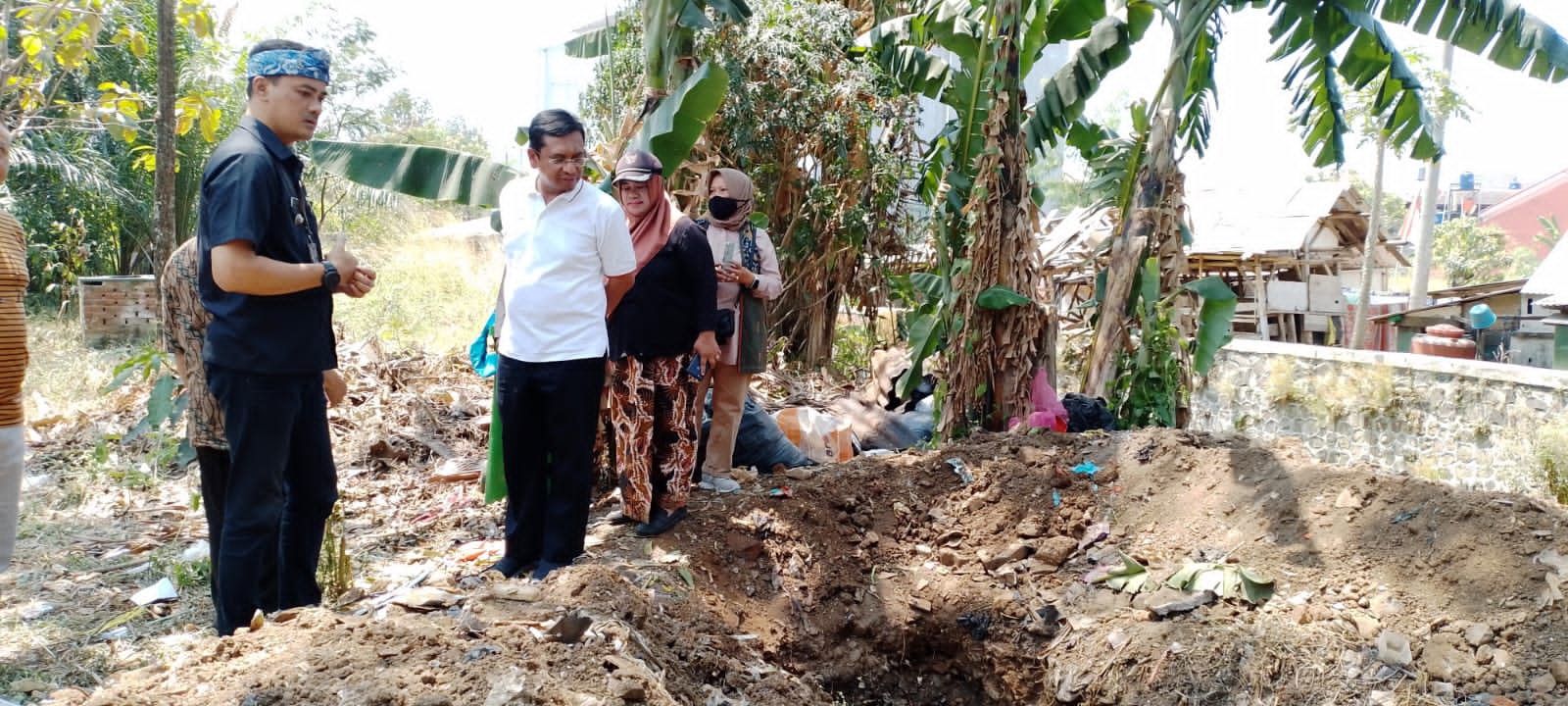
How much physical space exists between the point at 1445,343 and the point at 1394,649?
912 centimetres

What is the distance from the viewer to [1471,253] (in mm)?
28172

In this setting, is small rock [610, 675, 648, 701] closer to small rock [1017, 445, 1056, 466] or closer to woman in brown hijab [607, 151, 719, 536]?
woman in brown hijab [607, 151, 719, 536]

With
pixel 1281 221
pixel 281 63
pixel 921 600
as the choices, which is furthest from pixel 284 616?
pixel 1281 221

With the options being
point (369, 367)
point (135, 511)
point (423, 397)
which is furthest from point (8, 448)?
point (369, 367)

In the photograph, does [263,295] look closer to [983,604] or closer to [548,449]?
[548,449]

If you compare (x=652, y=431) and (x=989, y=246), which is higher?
(x=989, y=246)

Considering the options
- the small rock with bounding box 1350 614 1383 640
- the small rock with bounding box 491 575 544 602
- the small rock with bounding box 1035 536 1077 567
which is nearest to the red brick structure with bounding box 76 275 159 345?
the small rock with bounding box 491 575 544 602

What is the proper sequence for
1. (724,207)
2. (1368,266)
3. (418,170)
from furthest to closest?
(1368,266)
(418,170)
(724,207)

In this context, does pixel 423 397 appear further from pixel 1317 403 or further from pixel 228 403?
pixel 1317 403

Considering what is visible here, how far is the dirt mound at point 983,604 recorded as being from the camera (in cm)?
253

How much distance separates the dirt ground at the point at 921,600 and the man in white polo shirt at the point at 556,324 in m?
0.41

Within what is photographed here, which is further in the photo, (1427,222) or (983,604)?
(1427,222)

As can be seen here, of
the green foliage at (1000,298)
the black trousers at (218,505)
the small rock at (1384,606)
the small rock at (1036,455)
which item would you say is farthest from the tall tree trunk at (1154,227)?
the black trousers at (218,505)

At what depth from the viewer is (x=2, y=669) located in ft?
10.4
